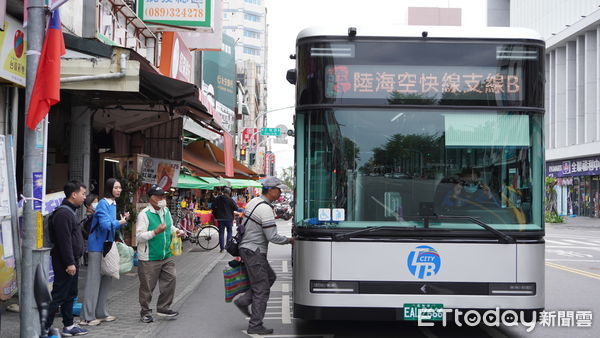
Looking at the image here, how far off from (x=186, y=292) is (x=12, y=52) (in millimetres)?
4854

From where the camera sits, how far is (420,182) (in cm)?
646

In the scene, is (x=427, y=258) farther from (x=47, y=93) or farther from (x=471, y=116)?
(x=47, y=93)

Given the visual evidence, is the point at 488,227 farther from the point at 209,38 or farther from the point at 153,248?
the point at 209,38

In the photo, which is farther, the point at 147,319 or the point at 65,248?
the point at 147,319

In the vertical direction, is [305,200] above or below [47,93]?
below

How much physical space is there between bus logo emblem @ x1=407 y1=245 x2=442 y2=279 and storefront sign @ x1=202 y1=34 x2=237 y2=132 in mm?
36319

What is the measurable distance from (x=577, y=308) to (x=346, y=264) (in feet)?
16.9

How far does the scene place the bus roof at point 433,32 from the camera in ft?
21.5

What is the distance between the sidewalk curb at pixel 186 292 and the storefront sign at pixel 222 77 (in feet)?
86.4

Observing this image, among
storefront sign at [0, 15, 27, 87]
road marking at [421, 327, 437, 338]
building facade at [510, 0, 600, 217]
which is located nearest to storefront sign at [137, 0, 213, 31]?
storefront sign at [0, 15, 27, 87]

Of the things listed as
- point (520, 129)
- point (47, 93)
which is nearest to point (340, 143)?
point (520, 129)

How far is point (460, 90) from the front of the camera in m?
6.56

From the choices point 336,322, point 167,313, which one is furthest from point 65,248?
point 336,322

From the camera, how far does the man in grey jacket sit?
24.9 ft
